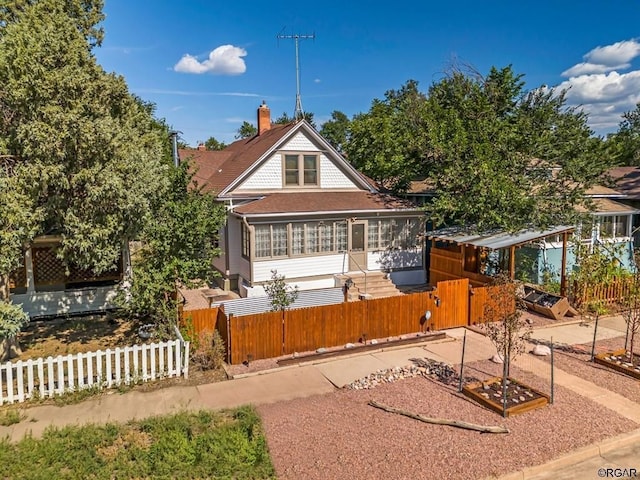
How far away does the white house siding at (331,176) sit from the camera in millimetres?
21031

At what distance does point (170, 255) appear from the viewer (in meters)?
13.1

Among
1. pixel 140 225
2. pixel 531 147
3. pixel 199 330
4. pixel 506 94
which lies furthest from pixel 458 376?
pixel 506 94

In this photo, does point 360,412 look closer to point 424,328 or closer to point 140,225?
point 424,328

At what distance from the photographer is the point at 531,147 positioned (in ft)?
66.1

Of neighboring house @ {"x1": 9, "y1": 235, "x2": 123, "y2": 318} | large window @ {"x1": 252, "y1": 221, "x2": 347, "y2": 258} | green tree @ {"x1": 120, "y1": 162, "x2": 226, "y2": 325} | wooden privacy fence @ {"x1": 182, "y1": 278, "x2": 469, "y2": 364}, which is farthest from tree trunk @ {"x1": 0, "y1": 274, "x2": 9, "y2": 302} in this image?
large window @ {"x1": 252, "y1": 221, "x2": 347, "y2": 258}

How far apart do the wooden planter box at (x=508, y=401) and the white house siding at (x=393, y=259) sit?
33.4 feet

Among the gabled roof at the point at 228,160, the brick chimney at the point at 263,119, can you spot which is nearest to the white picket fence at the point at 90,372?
the gabled roof at the point at 228,160

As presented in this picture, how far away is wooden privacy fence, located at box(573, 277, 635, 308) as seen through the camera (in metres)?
16.7

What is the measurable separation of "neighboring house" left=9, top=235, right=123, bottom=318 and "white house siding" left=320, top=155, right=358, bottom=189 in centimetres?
984

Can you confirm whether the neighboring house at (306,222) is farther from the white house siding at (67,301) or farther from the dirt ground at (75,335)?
the dirt ground at (75,335)

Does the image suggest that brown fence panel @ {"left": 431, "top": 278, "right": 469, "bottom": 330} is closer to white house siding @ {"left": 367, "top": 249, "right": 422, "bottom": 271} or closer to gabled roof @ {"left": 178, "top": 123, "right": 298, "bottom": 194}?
white house siding @ {"left": 367, "top": 249, "right": 422, "bottom": 271}

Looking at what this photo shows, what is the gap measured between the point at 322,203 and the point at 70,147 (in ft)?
34.0

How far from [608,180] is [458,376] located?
1632 centimetres

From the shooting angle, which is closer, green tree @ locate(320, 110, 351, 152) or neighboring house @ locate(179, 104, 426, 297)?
neighboring house @ locate(179, 104, 426, 297)
